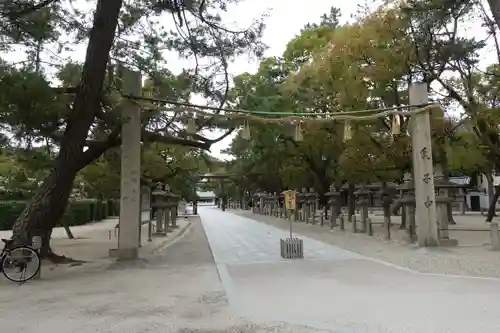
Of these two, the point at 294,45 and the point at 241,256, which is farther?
the point at 294,45

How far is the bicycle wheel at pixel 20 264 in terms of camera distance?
10.2 meters

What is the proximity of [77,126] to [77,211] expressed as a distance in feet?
79.9

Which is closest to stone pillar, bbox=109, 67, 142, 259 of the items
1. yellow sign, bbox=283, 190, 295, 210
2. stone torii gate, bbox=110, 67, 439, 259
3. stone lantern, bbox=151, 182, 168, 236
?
stone torii gate, bbox=110, 67, 439, 259

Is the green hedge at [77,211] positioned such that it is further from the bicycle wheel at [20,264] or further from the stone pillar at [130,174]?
the bicycle wheel at [20,264]

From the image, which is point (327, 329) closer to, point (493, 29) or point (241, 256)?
point (241, 256)

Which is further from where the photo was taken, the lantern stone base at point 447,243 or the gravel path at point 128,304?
the lantern stone base at point 447,243

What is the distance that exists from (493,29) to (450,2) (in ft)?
19.5

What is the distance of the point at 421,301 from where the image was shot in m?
7.66

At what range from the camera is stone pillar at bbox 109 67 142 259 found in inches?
529

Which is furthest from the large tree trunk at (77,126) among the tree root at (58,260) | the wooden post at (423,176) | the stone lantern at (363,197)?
the stone lantern at (363,197)

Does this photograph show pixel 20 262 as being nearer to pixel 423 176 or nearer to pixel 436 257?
pixel 436 257

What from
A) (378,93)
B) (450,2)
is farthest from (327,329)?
(378,93)

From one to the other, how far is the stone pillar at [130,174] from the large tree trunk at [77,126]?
119 centimetres

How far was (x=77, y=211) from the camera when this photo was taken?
3522 centimetres
